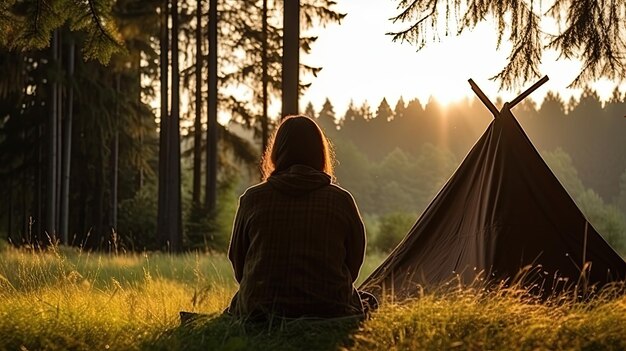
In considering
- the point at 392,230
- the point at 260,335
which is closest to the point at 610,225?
the point at 392,230

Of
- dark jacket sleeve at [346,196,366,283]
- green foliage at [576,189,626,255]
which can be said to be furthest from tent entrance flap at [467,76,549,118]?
green foliage at [576,189,626,255]

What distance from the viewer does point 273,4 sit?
1852 centimetres

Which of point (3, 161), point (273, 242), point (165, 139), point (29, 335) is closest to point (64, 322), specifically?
point (29, 335)

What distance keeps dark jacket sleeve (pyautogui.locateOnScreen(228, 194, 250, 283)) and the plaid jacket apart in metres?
0.04

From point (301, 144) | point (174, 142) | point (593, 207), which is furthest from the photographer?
point (593, 207)

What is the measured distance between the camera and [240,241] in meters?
4.98

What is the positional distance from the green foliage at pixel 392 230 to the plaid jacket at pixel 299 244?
96.5 feet

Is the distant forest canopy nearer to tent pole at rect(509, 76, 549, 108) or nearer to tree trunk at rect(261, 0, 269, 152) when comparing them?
tree trunk at rect(261, 0, 269, 152)

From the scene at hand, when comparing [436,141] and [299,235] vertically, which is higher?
[436,141]

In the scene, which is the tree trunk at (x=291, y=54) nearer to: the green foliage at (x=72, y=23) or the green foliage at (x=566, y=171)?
the green foliage at (x=72, y=23)

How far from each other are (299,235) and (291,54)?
5013 mm

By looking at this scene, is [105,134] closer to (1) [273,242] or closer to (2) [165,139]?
(2) [165,139]

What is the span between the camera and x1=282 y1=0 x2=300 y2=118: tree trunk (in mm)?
9234

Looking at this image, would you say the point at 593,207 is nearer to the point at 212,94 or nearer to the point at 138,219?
the point at 138,219
